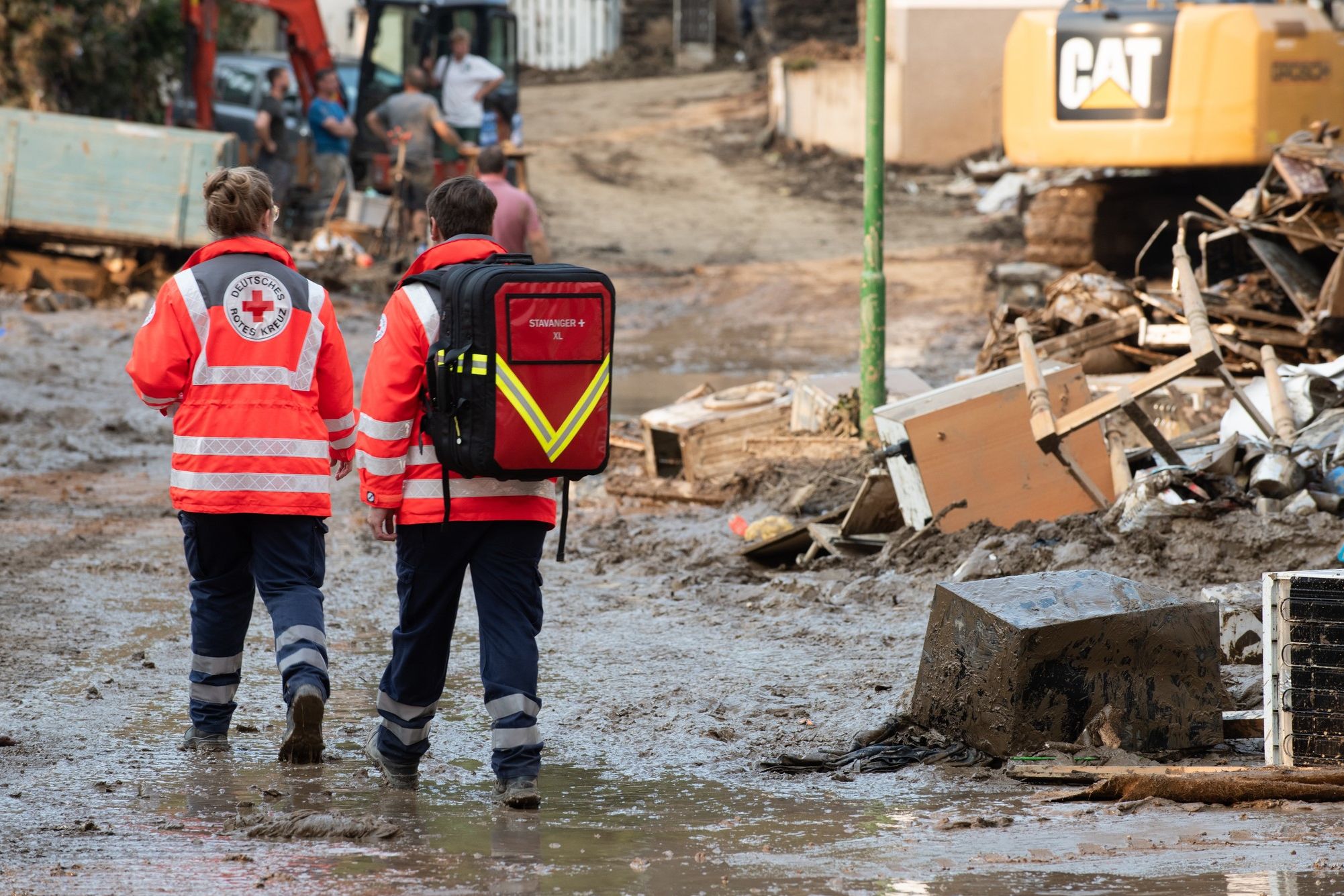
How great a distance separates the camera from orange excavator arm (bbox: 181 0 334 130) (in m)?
18.3

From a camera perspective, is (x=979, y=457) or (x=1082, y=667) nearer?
(x=1082, y=667)

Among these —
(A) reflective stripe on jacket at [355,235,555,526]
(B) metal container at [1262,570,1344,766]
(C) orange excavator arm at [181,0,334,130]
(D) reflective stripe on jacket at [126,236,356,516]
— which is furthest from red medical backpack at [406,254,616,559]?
(C) orange excavator arm at [181,0,334,130]

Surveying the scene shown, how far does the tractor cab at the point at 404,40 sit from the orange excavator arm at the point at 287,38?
76cm

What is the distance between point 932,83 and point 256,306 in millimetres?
17752

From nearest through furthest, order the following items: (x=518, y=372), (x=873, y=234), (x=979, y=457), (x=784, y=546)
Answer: (x=518, y=372) < (x=979, y=457) < (x=784, y=546) < (x=873, y=234)

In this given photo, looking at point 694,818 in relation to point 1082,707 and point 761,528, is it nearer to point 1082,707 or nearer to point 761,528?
point 1082,707

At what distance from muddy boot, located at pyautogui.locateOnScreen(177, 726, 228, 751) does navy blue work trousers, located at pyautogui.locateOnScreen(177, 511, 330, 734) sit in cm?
2

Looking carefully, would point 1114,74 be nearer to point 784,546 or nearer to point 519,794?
point 784,546

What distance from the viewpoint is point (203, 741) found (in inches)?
189

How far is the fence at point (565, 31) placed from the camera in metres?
30.4

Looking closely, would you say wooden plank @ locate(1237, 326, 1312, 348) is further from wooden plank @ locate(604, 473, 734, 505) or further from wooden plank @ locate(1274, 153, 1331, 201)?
wooden plank @ locate(604, 473, 734, 505)

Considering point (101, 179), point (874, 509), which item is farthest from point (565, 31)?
point (874, 509)

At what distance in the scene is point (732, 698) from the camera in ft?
17.8

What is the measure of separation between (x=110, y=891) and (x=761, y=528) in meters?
4.74
